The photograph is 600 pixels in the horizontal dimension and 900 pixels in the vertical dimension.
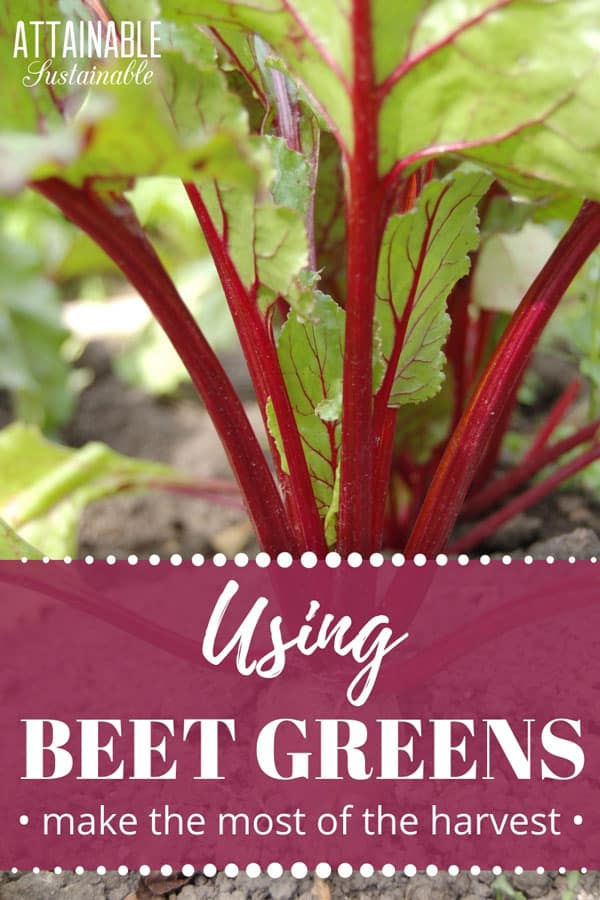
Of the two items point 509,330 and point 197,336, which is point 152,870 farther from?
point 509,330

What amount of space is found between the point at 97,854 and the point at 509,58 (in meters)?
0.73

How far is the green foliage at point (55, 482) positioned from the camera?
1316mm

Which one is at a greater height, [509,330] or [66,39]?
[66,39]

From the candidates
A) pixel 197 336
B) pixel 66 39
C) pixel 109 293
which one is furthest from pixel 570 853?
pixel 109 293

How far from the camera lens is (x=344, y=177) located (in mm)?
729

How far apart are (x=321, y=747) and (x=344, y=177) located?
48 centimetres

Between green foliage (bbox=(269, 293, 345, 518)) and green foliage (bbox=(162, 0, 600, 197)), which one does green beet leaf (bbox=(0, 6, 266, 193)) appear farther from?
green foliage (bbox=(269, 293, 345, 518))

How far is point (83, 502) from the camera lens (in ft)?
4.47

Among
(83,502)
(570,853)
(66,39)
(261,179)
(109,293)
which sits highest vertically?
(109,293)

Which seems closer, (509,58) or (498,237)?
(509,58)

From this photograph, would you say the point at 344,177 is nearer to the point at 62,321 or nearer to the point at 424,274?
the point at 424,274

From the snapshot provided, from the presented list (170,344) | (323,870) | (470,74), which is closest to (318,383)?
(470,74)

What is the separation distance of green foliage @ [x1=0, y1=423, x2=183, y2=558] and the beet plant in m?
0.53

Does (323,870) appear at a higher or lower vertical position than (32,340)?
lower
